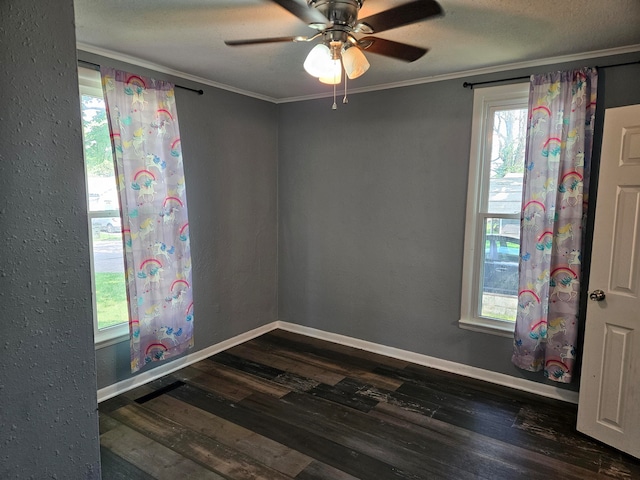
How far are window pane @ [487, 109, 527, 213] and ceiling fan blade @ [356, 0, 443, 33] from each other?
5.32 feet

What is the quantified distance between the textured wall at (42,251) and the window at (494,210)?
2.70 m

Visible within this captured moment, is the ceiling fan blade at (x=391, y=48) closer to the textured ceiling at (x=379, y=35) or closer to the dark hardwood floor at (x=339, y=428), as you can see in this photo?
the textured ceiling at (x=379, y=35)

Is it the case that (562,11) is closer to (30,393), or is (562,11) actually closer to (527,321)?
(527,321)

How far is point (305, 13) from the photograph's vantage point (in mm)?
1678

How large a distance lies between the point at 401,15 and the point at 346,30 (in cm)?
29

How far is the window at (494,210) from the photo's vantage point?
298cm

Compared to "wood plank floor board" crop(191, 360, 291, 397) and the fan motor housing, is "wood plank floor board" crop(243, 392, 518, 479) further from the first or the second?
the fan motor housing

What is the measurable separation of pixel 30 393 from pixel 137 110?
2160mm

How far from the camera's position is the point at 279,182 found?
418cm

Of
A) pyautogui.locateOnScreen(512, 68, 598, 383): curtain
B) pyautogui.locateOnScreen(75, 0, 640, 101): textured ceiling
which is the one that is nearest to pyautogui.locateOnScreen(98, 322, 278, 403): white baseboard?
pyautogui.locateOnScreen(75, 0, 640, 101): textured ceiling

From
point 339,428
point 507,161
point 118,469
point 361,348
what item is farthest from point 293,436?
point 507,161

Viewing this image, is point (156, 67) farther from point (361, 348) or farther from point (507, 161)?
point (361, 348)

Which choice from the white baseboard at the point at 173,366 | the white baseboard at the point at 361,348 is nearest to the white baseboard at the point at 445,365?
the white baseboard at the point at 361,348

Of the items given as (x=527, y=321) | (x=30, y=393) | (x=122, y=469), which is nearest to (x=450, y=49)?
(x=527, y=321)
